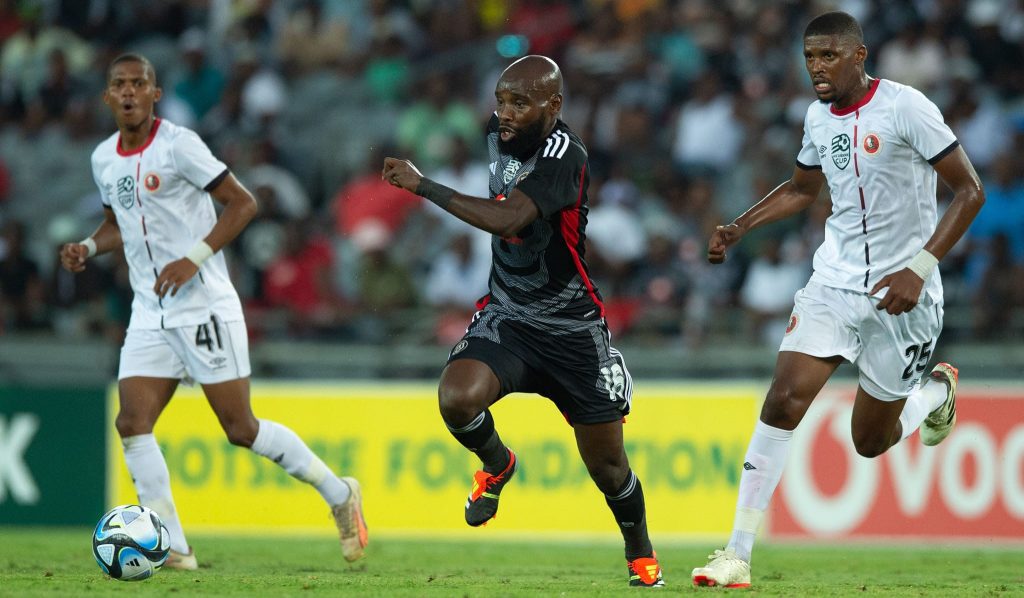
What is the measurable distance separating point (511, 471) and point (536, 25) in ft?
33.2

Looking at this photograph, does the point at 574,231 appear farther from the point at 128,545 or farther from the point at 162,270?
the point at 128,545

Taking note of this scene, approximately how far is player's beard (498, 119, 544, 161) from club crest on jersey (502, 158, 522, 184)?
31 mm

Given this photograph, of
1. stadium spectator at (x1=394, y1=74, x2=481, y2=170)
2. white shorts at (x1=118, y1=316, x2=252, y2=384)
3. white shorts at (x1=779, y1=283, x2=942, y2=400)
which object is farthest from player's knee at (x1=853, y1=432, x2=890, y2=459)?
stadium spectator at (x1=394, y1=74, x2=481, y2=170)

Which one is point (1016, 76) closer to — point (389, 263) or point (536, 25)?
point (536, 25)

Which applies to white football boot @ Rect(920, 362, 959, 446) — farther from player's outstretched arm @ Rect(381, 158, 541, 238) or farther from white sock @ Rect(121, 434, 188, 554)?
white sock @ Rect(121, 434, 188, 554)

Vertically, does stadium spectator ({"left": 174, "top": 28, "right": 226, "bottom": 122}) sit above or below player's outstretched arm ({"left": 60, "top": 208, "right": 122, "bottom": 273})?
above

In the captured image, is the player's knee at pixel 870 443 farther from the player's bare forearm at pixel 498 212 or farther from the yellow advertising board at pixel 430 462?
the yellow advertising board at pixel 430 462

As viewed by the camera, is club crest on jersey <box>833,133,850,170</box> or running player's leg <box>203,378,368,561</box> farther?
running player's leg <box>203,378,368,561</box>

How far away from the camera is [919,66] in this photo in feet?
50.0

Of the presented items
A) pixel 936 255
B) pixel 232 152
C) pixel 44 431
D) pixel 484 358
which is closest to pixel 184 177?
pixel 484 358

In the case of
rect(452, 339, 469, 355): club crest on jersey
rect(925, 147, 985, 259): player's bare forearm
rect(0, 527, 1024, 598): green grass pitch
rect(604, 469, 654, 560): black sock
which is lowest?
rect(0, 527, 1024, 598): green grass pitch

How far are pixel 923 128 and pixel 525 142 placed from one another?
2010mm

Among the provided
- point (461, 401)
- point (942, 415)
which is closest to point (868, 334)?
point (942, 415)

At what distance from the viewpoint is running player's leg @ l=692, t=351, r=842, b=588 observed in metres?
7.50
